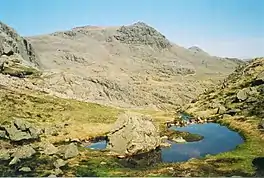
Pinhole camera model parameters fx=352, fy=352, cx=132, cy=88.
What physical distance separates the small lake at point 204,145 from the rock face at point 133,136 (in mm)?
2883

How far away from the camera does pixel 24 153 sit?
5241cm

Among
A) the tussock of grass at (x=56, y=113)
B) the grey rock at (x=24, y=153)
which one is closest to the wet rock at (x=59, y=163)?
the grey rock at (x=24, y=153)

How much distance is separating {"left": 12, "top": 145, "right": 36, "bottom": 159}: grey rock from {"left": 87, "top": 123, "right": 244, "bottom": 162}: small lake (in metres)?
12.8

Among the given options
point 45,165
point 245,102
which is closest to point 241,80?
point 245,102

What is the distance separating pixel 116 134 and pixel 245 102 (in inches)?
1814

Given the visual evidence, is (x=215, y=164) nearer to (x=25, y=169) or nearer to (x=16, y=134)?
(x=25, y=169)

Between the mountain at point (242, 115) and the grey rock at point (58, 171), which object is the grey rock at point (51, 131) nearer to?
the grey rock at point (58, 171)

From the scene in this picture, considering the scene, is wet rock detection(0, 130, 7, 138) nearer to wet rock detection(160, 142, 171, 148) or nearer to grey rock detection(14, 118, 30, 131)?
grey rock detection(14, 118, 30, 131)

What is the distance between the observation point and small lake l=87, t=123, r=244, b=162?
5669 centimetres

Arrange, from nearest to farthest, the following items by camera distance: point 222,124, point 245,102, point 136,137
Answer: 1. point 136,137
2. point 222,124
3. point 245,102

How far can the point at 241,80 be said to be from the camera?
122 metres

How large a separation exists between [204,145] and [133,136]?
1471 centimetres

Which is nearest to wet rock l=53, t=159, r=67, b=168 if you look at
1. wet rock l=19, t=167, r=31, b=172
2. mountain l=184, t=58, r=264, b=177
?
wet rock l=19, t=167, r=31, b=172

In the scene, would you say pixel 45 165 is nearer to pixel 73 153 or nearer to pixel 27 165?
pixel 27 165
